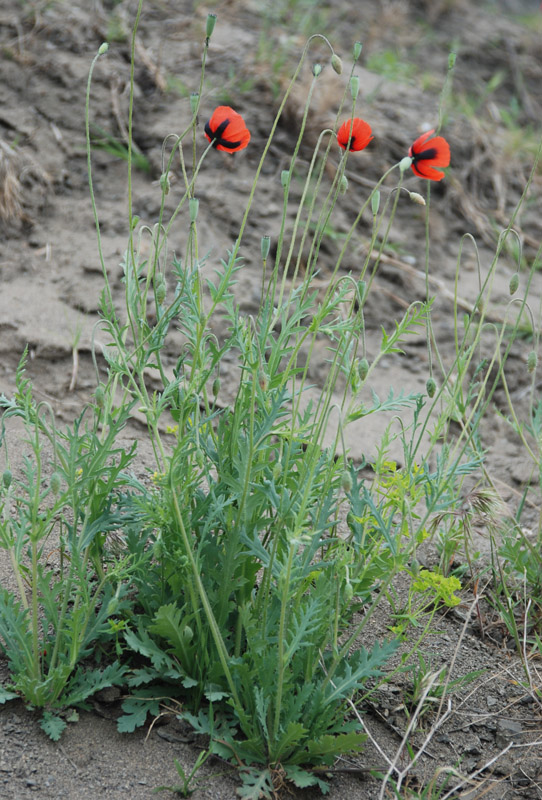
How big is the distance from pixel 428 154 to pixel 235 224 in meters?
2.17

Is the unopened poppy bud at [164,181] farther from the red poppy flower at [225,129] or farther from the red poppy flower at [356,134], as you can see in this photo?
the red poppy flower at [356,134]

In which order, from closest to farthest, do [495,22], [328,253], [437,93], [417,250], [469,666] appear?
[469,666], [328,253], [417,250], [437,93], [495,22]

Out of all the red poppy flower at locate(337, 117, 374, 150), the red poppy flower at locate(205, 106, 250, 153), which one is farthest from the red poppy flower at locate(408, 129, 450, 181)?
the red poppy flower at locate(205, 106, 250, 153)

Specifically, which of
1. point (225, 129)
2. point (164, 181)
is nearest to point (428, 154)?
point (225, 129)

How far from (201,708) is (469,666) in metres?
0.77

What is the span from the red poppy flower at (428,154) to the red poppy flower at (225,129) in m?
0.37

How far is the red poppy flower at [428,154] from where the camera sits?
1.72 metres

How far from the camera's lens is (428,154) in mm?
1729

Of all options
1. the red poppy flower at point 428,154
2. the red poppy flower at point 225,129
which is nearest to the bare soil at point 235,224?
the red poppy flower at point 428,154

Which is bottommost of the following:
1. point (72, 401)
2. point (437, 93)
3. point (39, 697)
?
point (72, 401)

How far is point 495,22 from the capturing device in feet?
23.0

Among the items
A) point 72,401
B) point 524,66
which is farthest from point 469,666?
point 524,66

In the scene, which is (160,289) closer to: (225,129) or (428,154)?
(225,129)

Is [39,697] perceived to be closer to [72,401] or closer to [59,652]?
[59,652]
